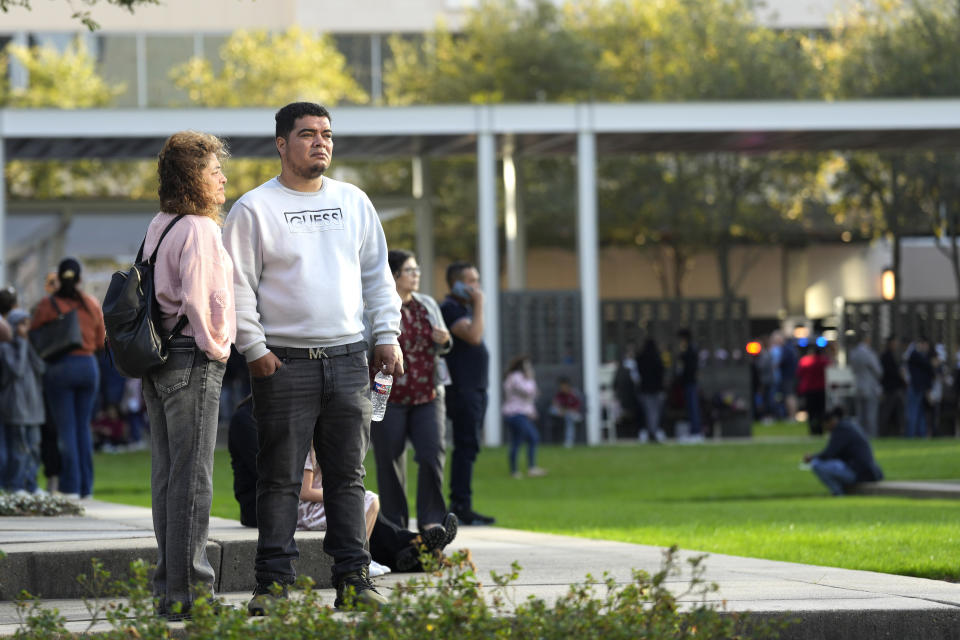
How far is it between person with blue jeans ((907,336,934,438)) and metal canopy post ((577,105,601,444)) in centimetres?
558

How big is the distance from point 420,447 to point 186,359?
3941 mm

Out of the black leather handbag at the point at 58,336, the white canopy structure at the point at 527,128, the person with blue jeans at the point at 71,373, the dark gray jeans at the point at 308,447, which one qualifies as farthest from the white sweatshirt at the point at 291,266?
the white canopy structure at the point at 527,128

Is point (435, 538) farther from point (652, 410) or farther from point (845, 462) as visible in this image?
point (652, 410)

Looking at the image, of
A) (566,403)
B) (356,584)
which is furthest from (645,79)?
(356,584)

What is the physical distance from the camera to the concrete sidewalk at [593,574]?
6137mm

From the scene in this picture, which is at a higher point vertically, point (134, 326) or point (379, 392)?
point (134, 326)

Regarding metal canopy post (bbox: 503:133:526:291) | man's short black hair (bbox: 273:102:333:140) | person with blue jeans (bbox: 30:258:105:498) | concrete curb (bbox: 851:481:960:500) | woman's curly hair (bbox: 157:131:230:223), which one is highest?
metal canopy post (bbox: 503:133:526:291)

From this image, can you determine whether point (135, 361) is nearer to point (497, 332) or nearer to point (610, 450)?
point (610, 450)

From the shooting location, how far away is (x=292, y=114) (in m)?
6.26

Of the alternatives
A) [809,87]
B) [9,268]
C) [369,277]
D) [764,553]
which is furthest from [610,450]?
[809,87]

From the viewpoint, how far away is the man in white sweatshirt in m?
6.14

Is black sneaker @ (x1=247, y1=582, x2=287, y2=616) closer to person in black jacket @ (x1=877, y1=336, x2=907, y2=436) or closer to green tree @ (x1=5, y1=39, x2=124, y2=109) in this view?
person in black jacket @ (x1=877, y1=336, x2=907, y2=436)

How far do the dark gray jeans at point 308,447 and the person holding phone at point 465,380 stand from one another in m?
5.39

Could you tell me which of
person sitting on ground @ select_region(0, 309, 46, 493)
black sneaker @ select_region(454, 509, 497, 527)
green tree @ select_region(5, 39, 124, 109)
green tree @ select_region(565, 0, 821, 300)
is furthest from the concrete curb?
green tree @ select_region(5, 39, 124, 109)
